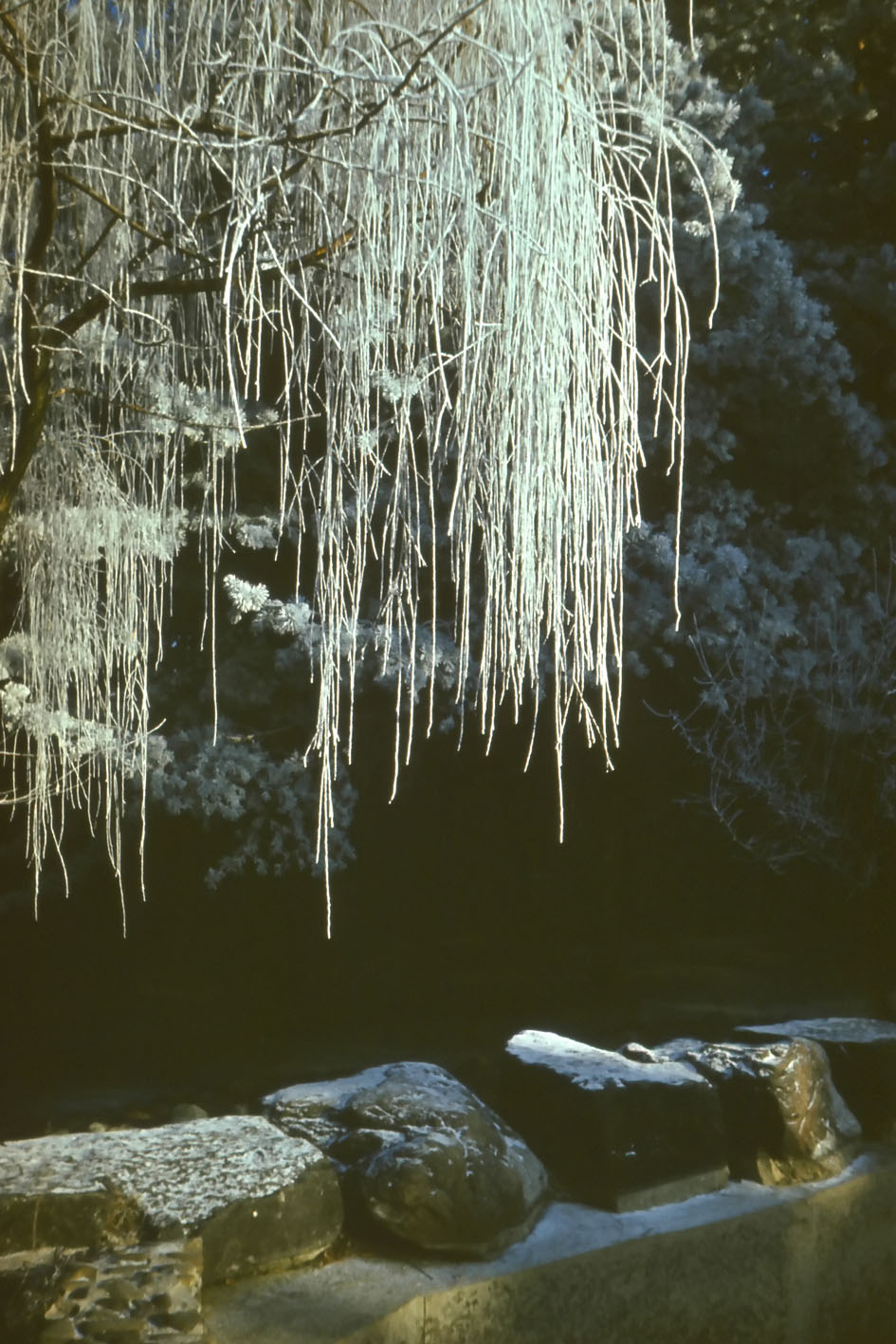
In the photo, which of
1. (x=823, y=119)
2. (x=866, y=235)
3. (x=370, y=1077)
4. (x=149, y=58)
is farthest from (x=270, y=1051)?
(x=823, y=119)

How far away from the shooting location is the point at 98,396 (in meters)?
2.80

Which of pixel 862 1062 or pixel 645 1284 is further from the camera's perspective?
pixel 862 1062

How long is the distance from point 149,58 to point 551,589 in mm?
1297

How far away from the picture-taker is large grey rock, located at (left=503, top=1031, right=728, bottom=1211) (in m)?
3.40

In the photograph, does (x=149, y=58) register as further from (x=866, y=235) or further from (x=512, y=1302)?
(x=866, y=235)

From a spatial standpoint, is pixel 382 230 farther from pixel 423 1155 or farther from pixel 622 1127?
pixel 622 1127

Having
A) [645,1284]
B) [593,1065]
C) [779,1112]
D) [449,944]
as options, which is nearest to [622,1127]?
[593,1065]

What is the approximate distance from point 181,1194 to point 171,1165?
0.18 meters

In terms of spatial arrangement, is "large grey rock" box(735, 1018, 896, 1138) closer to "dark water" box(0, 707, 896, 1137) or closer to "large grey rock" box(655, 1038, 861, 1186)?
"large grey rock" box(655, 1038, 861, 1186)

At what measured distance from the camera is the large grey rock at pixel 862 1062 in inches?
161

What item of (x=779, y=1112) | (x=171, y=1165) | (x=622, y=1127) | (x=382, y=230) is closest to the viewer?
(x=382, y=230)

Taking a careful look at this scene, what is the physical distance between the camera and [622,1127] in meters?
3.46

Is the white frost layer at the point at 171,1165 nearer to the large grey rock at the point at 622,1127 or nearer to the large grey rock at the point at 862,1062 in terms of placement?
the large grey rock at the point at 622,1127

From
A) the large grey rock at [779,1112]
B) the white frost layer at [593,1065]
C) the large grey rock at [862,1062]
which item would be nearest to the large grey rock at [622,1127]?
the white frost layer at [593,1065]
